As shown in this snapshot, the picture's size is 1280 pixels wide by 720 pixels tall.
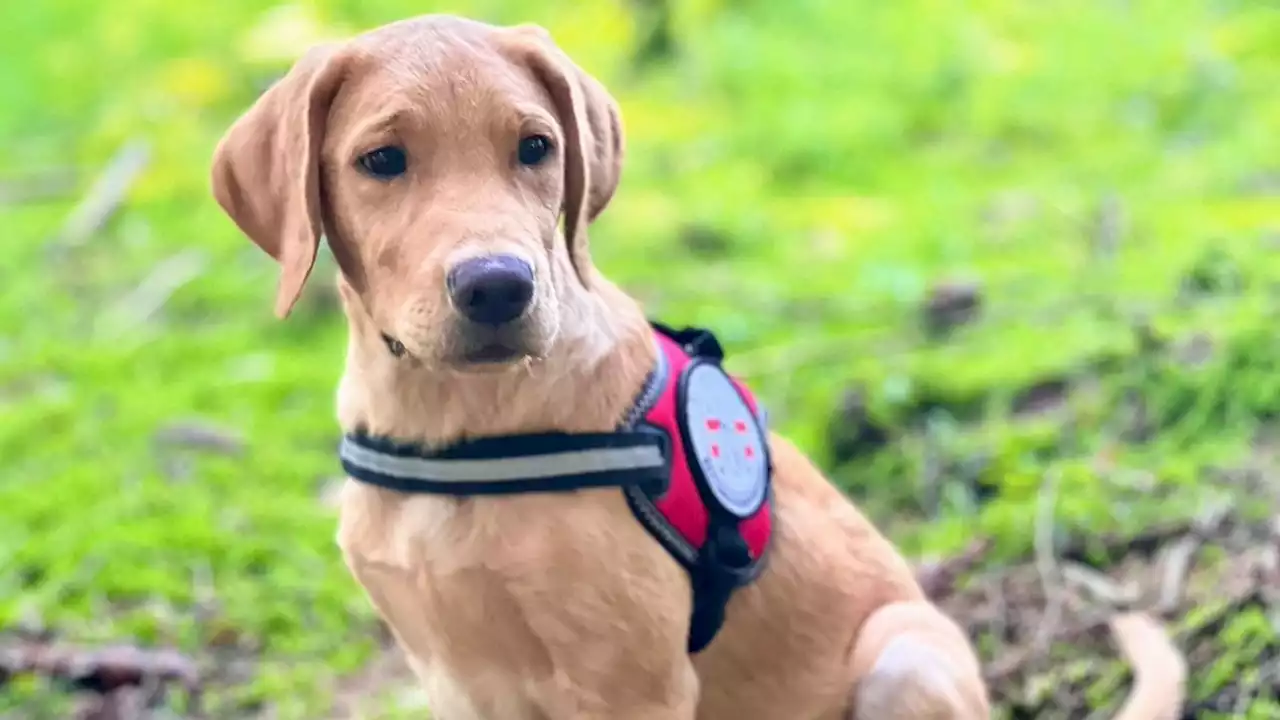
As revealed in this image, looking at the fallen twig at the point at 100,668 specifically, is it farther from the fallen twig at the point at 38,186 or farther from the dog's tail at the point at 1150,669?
the fallen twig at the point at 38,186

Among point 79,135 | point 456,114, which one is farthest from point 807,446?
point 79,135

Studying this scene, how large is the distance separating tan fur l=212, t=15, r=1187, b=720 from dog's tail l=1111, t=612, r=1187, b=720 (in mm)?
538

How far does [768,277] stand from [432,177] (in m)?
3.92

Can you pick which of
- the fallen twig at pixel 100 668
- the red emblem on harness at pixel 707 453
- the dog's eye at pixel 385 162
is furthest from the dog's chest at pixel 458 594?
the fallen twig at pixel 100 668

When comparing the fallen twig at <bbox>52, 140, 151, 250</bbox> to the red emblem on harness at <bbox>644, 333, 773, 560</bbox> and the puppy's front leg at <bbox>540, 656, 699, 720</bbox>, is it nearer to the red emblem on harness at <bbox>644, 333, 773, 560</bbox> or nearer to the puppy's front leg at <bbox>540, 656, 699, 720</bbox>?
the red emblem on harness at <bbox>644, 333, 773, 560</bbox>

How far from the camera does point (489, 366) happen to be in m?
2.22

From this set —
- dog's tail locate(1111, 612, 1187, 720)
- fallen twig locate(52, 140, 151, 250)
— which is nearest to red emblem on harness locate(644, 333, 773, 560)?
dog's tail locate(1111, 612, 1187, 720)

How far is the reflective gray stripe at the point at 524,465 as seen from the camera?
2406 mm

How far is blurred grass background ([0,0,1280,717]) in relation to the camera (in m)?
4.26

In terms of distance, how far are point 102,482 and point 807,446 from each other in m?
2.35

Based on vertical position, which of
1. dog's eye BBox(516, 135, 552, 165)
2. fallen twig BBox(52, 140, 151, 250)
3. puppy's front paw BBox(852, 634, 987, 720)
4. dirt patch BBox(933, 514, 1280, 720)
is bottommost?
fallen twig BBox(52, 140, 151, 250)

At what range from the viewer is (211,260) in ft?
22.4

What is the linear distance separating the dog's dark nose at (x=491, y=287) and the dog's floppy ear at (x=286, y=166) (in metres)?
0.33

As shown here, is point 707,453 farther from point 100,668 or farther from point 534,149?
point 100,668
